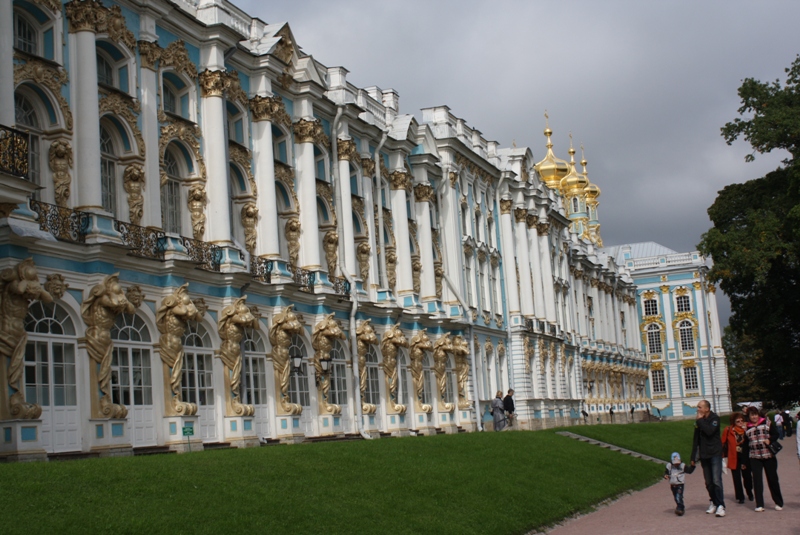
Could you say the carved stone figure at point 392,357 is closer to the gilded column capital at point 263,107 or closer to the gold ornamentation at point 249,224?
the gold ornamentation at point 249,224

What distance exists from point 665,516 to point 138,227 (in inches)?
500

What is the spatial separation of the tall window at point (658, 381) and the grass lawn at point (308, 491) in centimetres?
6765

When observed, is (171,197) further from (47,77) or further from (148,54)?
(47,77)

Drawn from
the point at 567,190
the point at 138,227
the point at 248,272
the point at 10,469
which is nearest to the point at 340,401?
the point at 248,272

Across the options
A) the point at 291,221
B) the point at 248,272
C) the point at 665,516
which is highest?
the point at 291,221

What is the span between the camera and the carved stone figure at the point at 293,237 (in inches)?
1256

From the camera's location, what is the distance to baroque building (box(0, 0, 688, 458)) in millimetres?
21828

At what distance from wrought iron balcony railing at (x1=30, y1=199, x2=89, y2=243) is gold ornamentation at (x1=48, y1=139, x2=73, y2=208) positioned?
266mm

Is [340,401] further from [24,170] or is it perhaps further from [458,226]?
[24,170]

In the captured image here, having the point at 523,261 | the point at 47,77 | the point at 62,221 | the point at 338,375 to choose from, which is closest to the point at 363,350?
the point at 338,375

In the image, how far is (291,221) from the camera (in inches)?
1257

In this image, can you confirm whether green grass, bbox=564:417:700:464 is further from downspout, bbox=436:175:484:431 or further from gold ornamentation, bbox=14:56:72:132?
gold ornamentation, bbox=14:56:72:132

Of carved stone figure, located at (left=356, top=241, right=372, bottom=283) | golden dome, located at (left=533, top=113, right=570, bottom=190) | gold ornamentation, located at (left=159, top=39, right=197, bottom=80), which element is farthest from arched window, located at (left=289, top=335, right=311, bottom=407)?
golden dome, located at (left=533, top=113, right=570, bottom=190)

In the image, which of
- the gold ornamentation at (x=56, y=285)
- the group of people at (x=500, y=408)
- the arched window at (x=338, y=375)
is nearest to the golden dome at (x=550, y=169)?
the group of people at (x=500, y=408)
